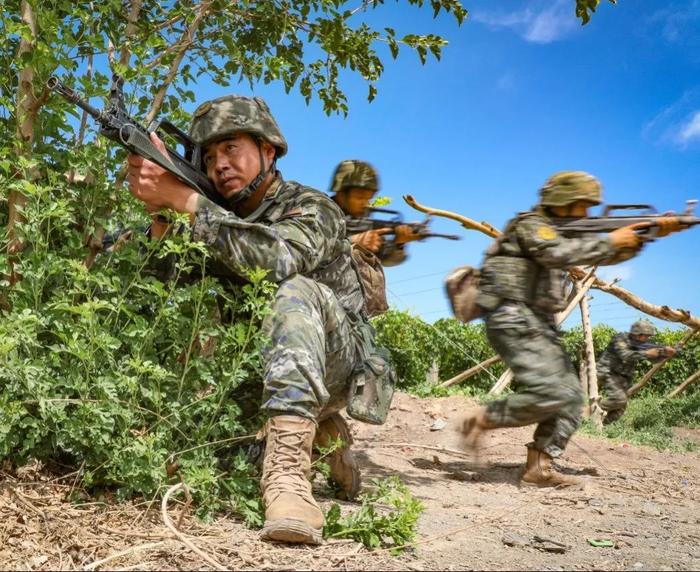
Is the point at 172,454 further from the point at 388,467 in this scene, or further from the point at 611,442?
the point at 611,442

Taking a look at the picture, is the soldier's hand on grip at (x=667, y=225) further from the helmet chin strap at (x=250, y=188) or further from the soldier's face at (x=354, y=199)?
the helmet chin strap at (x=250, y=188)

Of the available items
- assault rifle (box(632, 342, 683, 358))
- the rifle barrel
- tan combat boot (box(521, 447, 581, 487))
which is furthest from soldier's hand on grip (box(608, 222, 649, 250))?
assault rifle (box(632, 342, 683, 358))

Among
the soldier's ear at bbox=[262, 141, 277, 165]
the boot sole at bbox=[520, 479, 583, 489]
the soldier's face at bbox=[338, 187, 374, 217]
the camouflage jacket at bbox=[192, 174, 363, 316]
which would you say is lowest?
the boot sole at bbox=[520, 479, 583, 489]

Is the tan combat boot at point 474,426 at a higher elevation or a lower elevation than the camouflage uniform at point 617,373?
lower

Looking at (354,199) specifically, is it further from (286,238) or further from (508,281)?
(286,238)

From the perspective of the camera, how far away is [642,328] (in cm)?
1038

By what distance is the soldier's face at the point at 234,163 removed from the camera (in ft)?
9.62

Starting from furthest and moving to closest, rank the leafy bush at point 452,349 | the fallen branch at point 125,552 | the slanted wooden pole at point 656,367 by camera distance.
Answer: the leafy bush at point 452,349, the slanted wooden pole at point 656,367, the fallen branch at point 125,552

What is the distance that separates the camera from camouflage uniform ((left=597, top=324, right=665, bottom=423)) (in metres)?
9.88

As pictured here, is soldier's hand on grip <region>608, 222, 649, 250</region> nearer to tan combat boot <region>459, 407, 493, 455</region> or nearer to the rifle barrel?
tan combat boot <region>459, 407, 493, 455</region>

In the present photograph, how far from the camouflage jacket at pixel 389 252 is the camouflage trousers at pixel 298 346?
2125 mm

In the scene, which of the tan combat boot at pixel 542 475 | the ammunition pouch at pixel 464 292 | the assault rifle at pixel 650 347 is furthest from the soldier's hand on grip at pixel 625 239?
the assault rifle at pixel 650 347

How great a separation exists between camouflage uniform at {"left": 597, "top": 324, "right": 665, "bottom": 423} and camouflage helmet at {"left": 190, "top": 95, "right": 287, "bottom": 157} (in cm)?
833

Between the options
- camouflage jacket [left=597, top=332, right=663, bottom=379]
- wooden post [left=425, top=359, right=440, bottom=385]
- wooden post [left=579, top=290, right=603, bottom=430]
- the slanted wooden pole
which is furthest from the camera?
wooden post [left=425, top=359, right=440, bottom=385]
